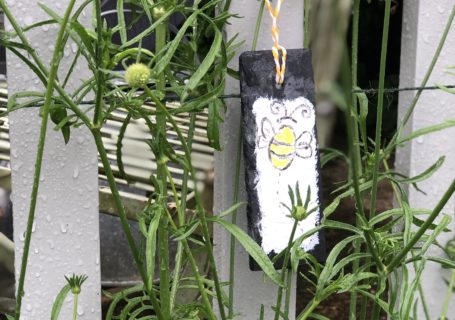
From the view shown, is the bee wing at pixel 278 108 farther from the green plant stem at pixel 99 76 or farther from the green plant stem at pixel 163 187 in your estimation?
the green plant stem at pixel 99 76

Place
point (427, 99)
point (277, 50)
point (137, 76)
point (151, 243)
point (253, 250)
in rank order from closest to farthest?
1. point (137, 76)
2. point (151, 243)
3. point (253, 250)
4. point (277, 50)
5. point (427, 99)

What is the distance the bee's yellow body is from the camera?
3.91 ft

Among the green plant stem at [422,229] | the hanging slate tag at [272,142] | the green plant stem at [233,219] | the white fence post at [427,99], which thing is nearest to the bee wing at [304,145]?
the hanging slate tag at [272,142]

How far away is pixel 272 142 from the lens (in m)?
1.19

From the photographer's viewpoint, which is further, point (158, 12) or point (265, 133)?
point (265, 133)

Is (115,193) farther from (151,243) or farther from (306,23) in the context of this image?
(306,23)

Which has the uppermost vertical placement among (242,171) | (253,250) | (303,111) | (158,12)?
(158,12)

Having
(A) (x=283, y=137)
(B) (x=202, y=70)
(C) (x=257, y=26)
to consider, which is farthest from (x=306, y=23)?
(B) (x=202, y=70)

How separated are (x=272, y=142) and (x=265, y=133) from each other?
0.02 metres

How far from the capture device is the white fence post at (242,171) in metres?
1.28

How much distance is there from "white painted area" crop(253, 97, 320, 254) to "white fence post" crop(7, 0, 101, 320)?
28 centimetres

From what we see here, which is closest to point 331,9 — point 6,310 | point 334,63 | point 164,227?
point 334,63

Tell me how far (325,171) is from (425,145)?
2380mm

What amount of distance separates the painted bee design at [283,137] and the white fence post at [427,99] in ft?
1.17
